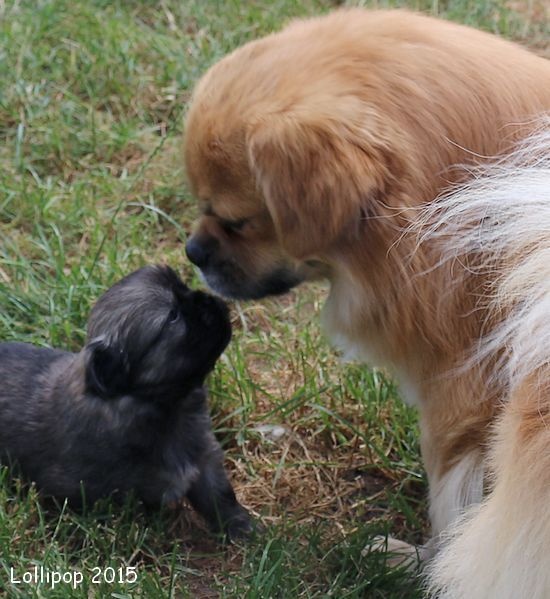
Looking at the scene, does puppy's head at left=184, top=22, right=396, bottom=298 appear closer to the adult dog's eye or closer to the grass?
the adult dog's eye

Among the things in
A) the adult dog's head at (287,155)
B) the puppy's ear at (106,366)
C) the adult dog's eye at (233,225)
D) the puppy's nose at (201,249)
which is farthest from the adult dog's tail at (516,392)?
the puppy's ear at (106,366)

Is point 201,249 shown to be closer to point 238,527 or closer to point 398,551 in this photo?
point 238,527

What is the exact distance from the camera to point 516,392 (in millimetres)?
1787

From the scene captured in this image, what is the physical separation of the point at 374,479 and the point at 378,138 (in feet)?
→ 4.24

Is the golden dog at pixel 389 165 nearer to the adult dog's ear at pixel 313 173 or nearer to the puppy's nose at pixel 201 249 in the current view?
the adult dog's ear at pixel 313 173

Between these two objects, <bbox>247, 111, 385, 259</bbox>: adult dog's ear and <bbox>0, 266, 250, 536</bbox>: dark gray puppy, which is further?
<bbox>0, 266, 250, 536</bbox>: dark gray puppy

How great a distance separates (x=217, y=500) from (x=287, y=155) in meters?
1.12

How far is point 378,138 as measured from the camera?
2.13 meters

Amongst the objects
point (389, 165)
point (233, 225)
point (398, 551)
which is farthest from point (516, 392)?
point (398, 551)

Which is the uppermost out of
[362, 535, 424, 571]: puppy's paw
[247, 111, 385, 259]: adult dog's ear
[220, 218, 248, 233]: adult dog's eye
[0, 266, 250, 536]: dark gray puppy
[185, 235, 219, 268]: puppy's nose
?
[247, 111, 385, 259]: adult dog's ear

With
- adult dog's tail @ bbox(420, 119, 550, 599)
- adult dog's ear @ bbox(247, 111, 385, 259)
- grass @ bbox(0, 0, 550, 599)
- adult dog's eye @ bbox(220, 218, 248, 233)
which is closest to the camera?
adult dog's tail @ bbox(420, 119, 550, 599)

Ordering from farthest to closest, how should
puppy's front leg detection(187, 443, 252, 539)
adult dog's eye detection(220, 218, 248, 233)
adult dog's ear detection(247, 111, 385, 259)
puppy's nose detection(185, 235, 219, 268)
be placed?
puppy's front leg detection(187, 443, 252, 539) → puppy's nose detection(185, 235, 219, 268) → adult dog's eye detection(220, 218, 248, 233) → adult dog's ear detection(247, 111, 385, 259)

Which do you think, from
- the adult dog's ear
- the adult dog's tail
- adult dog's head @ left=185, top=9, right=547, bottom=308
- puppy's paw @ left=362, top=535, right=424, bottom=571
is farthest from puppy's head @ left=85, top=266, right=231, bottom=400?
the adult dog's tail

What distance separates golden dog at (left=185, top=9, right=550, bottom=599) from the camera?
2146 mm
